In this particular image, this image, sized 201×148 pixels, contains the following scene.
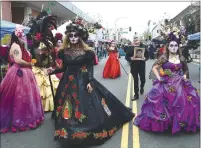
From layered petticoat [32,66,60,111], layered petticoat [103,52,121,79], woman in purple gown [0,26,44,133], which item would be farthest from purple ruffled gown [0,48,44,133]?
layered petticoat [103,52,121,79]

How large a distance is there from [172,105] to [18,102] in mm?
3000

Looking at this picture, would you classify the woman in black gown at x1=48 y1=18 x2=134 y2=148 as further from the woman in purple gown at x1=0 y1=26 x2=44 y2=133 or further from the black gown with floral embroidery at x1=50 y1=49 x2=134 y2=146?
the woman in purple gown at x1=0 y1=26 x2=44 y2=133

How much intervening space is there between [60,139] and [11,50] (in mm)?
2377

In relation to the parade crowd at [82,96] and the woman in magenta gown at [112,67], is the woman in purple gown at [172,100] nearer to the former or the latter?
the parade crowd at [82,96]

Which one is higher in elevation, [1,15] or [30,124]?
[1,15]

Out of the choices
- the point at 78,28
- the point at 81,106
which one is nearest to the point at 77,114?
the point at 81,106

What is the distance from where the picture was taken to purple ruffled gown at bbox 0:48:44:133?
6.02 m

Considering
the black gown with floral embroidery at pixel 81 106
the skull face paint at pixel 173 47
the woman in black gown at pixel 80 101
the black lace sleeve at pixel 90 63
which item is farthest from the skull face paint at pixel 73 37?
the skull face paint at pixel 173 47

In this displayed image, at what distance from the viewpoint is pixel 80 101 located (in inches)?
201

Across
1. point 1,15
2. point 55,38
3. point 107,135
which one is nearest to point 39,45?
point 55,38

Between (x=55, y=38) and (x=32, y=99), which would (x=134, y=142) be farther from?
(x=55, y=38)

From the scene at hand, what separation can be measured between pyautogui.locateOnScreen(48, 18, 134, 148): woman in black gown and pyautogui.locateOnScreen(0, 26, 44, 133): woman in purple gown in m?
0.72

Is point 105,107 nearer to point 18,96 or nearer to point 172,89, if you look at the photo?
point 172,89

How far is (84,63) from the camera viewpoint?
541 cm
